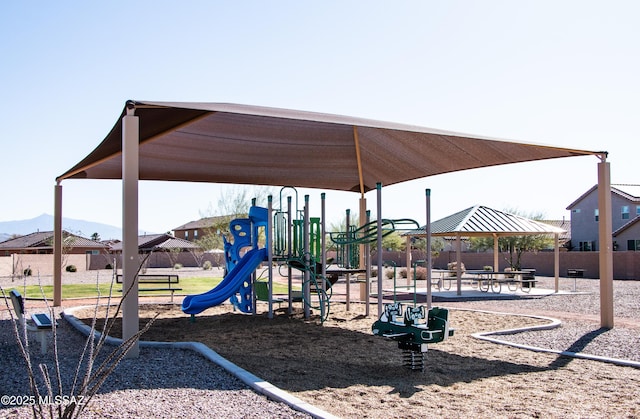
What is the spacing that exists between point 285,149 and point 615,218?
36280mm

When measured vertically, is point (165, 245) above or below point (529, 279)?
above

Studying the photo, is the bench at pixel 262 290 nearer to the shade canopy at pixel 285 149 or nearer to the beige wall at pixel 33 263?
the shade canopy at pixel 285 149

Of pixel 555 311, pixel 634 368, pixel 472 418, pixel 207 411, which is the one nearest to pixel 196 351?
pixel 207 411

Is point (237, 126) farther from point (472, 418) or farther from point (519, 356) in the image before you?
point (472, 418)

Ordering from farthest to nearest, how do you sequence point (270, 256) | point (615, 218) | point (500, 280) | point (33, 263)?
point (615, 218) → point (33, 263) → point (500, 280) → point (270, 256)

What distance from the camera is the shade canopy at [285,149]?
8195 mm

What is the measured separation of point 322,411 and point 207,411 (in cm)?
89

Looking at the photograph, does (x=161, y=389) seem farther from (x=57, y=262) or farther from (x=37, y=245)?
(x=37, y=245)

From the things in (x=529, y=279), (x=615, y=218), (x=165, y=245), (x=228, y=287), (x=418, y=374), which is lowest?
(x=529, y=279)

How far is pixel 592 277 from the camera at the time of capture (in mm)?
30781

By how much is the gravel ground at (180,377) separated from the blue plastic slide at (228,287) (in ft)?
6.91

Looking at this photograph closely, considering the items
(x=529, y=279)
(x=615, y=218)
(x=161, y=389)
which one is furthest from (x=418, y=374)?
(x=615, y=218)

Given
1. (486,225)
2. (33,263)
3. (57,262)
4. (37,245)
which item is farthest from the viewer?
(37,245)

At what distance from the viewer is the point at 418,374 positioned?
648 centimetres
